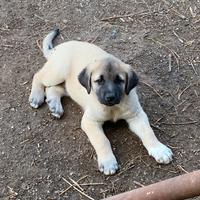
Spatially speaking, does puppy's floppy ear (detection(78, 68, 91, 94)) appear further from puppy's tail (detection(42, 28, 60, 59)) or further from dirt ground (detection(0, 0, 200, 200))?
puppy's tail (detection(42, 28, 60, 59))

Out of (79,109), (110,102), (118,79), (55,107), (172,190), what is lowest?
(79,109)

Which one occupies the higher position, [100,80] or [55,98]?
[100,80]

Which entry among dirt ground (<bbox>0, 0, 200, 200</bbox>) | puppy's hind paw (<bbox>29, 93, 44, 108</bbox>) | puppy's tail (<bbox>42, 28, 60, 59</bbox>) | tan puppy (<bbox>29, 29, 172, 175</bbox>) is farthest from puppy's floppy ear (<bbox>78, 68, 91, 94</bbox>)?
puppy's tail (<bbox>42, 28, 60, 59</bbox>)

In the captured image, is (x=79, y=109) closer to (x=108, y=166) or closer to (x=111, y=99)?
(x=111, y=99)

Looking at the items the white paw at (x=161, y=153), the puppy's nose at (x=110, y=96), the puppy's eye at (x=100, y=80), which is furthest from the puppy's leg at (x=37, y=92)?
the white paw at (x=161, y=153)

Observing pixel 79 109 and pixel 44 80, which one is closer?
pixel 79 109

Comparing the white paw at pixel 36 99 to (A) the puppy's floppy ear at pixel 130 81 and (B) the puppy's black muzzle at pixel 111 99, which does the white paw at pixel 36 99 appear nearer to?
(B) the puppy's black muzzle at pixel 111 99

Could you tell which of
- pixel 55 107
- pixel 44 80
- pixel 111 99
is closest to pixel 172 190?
pixel 111 99

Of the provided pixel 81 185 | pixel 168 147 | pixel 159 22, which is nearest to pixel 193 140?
pixel 168 147
